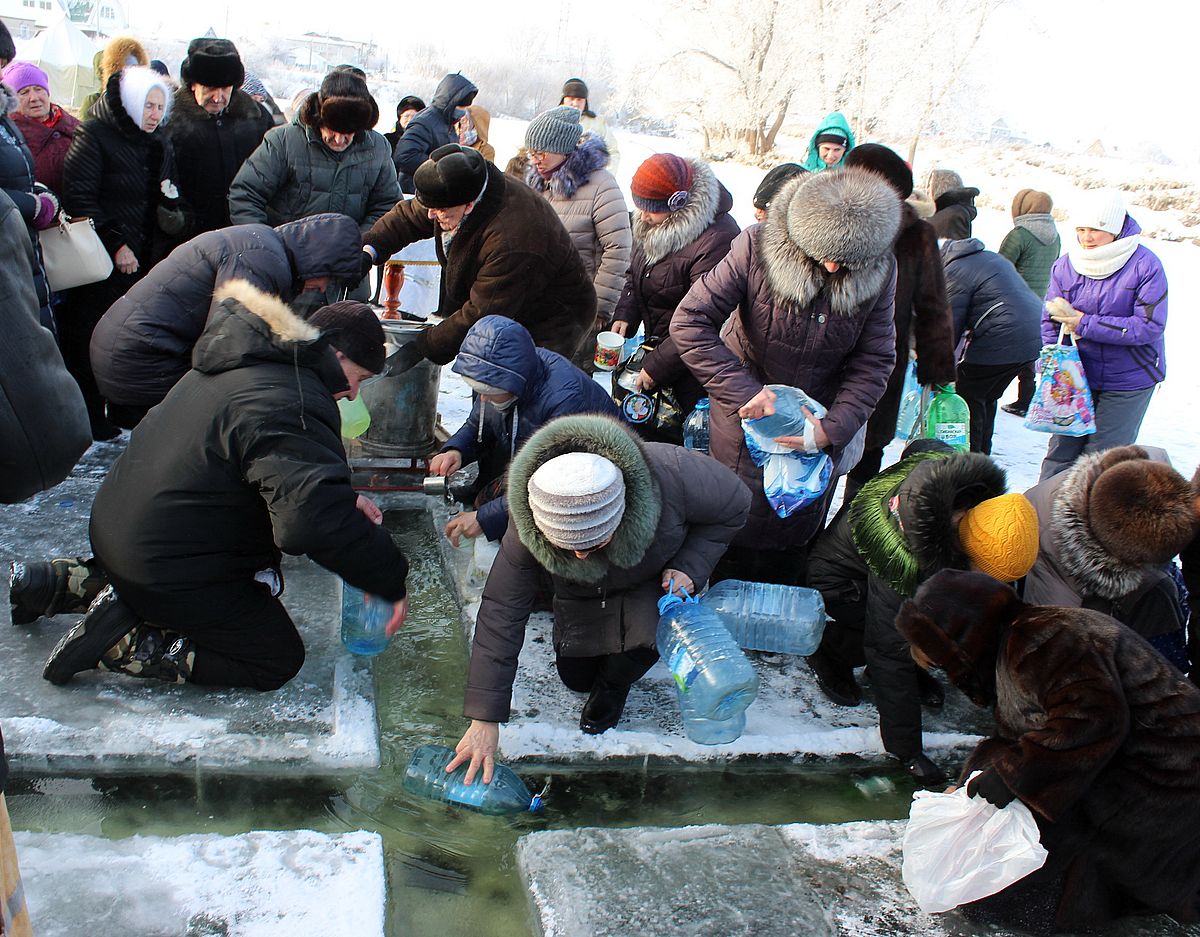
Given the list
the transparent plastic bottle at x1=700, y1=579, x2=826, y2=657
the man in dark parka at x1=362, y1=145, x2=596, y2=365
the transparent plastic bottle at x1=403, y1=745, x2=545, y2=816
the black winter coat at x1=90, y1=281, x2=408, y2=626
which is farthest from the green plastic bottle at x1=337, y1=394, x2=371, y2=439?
the transparent plastic bottle at x1=403, y1=745, x2=545, y2=816

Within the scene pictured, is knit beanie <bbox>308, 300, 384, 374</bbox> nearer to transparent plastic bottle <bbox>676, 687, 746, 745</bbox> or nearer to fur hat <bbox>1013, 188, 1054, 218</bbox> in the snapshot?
transparent plastic bottle <bbox>676, 687, 746, 745</bbox>

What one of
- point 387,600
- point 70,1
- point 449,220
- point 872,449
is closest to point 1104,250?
point 872,449

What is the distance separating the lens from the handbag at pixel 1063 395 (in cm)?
507

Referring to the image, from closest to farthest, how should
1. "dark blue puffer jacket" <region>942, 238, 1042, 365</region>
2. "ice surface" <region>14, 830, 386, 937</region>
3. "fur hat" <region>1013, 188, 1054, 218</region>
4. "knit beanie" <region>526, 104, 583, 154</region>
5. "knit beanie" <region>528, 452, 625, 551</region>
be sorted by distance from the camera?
"ice surface" <region>14, 830, 386, 937</region> → "knit beanie" <region>528, 452, 625, 551</region> → "knit beanie" <region>526, 104, 583, 154</region> → "dark blue puffer jacket" <region>942, 238, 1042, 365</region> → "fur hat" <region>1013, 188, 1054, 218</region>

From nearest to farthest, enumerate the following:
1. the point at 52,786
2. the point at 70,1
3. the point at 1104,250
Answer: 1. the point at 52,786
2. the point at 1104,250
3. the point at 70,1

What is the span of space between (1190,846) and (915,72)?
89.6 feet

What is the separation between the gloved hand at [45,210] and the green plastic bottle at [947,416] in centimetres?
399

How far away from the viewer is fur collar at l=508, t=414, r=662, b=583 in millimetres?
2648

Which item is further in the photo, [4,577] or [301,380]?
[4,577]

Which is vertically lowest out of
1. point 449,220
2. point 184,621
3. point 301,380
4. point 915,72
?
point 184,621

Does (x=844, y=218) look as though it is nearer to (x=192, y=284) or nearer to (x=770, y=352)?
(x=770, y=352)

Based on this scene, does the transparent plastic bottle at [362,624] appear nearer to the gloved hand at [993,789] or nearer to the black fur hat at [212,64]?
the gloved hand at [993,789]

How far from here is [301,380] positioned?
280 cm

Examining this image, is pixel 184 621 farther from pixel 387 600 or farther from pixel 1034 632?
pixel 1034 632
